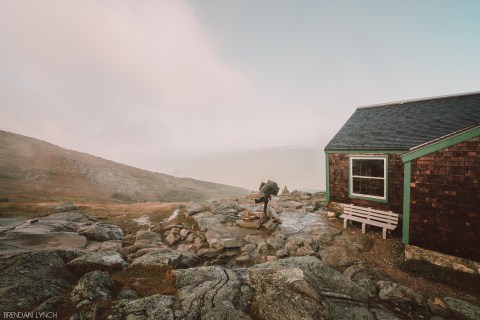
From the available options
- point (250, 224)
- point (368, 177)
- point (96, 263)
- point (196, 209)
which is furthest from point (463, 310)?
point (196, 209)

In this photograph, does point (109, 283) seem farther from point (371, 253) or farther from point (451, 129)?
point (451, 129)

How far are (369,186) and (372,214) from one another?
4.95ft

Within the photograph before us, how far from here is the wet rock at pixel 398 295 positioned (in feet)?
18.1

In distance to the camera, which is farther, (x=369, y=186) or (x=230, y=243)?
(x=369, y=186)

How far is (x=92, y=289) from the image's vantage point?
4859 millimetres

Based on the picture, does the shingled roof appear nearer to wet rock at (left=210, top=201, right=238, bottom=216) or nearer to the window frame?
the window frame

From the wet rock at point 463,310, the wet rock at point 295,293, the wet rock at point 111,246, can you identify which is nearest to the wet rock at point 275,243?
the wet rock at point 295,293

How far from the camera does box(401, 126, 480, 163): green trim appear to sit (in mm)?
6713

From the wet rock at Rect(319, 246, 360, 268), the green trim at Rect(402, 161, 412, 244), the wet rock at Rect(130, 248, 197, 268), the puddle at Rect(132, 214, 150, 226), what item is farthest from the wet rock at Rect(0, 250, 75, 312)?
the green trim at Rect(402, 161, 412, 244)

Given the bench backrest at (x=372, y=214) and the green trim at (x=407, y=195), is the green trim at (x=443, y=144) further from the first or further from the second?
the bench backrest at (x=372, y=214)

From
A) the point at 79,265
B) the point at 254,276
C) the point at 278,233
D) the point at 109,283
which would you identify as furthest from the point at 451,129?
the point at 79,265

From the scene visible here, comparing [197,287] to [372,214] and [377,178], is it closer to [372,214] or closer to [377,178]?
[372,214]

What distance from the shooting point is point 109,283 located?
5.28 m

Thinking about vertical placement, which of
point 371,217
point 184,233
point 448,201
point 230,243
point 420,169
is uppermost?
point 420,169
